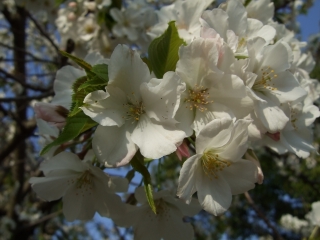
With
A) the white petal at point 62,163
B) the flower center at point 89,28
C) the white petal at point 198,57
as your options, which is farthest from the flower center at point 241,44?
the flower center at point 89,28

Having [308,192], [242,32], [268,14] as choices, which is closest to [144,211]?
[242,32]

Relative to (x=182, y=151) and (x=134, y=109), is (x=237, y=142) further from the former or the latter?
(x=134, y=109)

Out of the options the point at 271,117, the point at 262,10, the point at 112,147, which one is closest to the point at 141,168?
the point at 112,147

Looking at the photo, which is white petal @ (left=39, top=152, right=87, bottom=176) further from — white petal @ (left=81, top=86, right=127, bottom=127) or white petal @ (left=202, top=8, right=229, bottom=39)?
white petal @ (left=202, top=8, right=229, bottom=39)

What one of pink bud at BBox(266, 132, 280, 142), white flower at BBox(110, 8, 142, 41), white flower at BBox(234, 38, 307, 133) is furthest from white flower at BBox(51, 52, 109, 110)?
white flower at BBox(110, 8, 142, 41)

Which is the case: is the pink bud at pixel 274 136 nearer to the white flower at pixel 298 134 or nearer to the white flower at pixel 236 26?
the white flower at pixel 298 134

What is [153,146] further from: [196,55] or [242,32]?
[242,32]

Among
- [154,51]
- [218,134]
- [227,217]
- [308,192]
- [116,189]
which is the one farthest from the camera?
[227,217]
